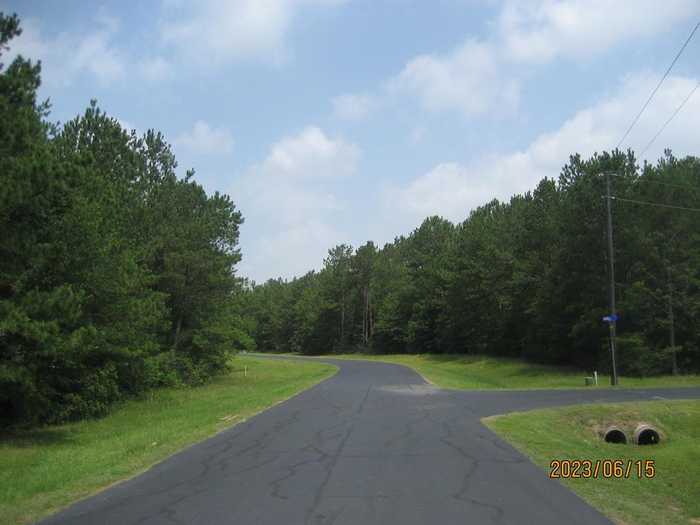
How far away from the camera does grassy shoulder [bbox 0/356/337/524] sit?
877cm

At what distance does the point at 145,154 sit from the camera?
3503 cm

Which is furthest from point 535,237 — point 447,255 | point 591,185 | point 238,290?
point 447,255

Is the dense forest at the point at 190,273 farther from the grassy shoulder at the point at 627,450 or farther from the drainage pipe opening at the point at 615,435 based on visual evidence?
the drainage pipe opening at the point at 615,435

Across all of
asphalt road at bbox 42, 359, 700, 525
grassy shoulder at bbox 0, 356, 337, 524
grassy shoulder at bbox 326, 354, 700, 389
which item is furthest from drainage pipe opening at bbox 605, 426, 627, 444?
grassy shoulder at bbox 326, 354, 700, 389

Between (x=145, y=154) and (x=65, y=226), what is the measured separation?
19307 millimetres

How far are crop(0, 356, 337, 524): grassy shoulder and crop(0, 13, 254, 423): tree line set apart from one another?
4.68ft

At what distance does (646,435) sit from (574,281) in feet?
83.8

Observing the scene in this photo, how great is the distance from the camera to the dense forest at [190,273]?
1456 cm

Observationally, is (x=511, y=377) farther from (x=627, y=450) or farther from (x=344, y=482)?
(x=344, y=482)

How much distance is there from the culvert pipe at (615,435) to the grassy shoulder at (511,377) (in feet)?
40.8

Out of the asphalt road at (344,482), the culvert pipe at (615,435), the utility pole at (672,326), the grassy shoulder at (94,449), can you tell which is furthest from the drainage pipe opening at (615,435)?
the utility pole at (672,326)

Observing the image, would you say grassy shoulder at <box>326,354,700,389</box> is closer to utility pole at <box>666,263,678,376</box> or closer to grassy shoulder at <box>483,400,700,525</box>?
utility pole at <box>666,263,678,376</box>

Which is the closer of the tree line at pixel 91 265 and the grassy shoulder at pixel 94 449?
the grassy shoulder at pixel 94 449

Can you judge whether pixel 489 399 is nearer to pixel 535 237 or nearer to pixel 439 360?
pixel 535 237
